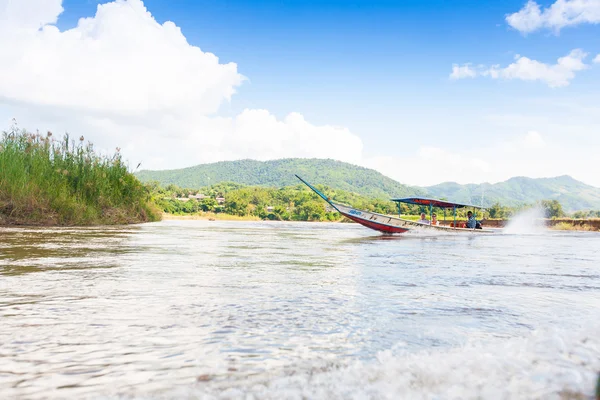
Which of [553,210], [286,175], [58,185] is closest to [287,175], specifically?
[286,175]

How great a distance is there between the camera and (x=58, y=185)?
1683 cm

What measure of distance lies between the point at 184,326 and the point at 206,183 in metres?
138

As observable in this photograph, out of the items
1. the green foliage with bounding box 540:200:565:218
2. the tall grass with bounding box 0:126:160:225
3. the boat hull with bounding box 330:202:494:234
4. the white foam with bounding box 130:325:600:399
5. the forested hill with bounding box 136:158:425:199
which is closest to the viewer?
the white foam with bounding box 130:325:600:399

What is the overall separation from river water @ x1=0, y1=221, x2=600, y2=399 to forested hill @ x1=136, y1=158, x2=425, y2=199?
115 meters

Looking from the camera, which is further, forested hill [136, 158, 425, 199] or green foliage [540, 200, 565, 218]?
forested hill [136, 158, 425, 199]

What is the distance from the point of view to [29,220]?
1614cm

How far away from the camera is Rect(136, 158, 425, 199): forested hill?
134000 mm

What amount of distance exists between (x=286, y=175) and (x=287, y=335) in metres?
144

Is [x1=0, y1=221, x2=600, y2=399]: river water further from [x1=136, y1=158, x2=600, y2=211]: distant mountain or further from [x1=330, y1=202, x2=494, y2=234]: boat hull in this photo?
[x1=136, y1=158, x2=600, y2=211]: distant mountain

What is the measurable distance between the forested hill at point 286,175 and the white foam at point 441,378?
11748 centimetres

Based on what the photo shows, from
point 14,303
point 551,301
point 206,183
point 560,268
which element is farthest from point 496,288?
point 206,183

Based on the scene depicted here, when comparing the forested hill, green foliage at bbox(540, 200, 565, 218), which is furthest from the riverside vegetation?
the forested hill

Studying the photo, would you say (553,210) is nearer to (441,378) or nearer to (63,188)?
(63,188)

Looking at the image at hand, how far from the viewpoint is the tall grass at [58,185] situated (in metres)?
15.7
